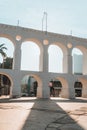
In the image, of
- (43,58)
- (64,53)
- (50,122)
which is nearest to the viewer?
(50,122)

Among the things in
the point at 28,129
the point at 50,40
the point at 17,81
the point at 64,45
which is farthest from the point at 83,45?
the point at 28,129

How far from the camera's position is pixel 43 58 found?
36531 millimetres

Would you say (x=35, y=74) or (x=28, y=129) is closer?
(x=28, y=129)

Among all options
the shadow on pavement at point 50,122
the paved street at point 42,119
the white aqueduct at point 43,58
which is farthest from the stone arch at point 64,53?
the shadow on pavement at point 50,122

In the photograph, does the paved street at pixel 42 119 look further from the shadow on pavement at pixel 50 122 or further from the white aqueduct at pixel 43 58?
the white aqueduct at pixel 43 58

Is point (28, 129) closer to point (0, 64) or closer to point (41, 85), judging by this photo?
point (41, 85)

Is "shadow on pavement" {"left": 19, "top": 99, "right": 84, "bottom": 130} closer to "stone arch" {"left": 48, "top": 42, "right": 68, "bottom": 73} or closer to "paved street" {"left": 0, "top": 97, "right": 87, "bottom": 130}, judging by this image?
"paved street" {"left": 0, "top": 97, "right": 87, "bottom": 130}

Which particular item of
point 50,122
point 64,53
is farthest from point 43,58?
point 50,122

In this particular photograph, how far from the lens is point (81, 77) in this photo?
127 ft

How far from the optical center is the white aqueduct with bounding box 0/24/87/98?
1324 inches

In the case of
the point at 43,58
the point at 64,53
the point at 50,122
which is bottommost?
the point at 50,122

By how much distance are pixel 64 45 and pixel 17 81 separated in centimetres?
1058

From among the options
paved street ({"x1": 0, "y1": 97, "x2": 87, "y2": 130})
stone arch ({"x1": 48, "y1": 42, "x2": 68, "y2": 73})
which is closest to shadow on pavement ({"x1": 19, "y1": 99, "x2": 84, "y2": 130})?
paved street ({"x1": 0, "y1": 97, "x2": 87, "y2": 130})

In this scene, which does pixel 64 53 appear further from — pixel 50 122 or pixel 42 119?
pixel 50 122
